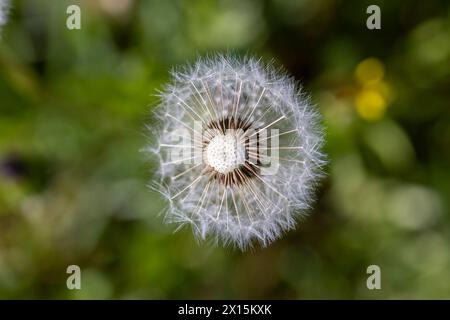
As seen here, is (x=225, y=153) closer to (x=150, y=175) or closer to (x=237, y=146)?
(x=237, y=146)

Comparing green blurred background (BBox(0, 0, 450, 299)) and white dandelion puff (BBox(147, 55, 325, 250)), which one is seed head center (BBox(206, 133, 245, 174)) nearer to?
white dandelion puff (BBox(147, 55, 325, 250))

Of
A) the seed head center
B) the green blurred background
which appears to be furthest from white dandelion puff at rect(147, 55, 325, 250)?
the green blurred background

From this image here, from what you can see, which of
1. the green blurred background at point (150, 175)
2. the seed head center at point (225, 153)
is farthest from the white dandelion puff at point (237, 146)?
the green blurred background at point (150, 175)

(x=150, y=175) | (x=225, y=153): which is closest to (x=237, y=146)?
(x=225, y=153)

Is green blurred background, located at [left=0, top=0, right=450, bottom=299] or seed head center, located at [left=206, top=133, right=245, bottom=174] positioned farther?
green blurred background, located at [left=0, top=0, right=450, bottom=299]

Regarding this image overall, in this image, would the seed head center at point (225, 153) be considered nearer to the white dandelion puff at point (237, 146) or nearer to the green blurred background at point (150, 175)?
the white dandelion puff at point (237, 146)

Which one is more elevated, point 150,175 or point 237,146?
point 237,146

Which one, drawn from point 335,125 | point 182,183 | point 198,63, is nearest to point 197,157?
point 182,183
